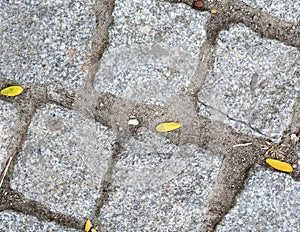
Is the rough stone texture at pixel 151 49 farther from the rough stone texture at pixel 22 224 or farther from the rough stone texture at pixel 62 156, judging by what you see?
the rough stone texture at pixel 22 224

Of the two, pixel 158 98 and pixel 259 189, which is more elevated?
→ pixel 158 98

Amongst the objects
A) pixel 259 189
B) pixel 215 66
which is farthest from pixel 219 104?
pixel 259 189

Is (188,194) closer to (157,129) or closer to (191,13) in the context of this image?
(157,129)

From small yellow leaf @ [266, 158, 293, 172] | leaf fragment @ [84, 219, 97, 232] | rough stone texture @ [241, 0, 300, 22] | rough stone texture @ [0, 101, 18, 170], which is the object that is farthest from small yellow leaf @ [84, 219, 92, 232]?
rough stone texture @ [241, 0, 300, 22]

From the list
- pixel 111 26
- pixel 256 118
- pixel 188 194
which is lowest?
pixel 188 194

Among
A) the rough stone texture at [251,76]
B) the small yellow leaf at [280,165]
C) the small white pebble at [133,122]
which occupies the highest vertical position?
the rough stone texture at [251,76]

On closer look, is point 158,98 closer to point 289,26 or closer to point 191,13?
point 191,13

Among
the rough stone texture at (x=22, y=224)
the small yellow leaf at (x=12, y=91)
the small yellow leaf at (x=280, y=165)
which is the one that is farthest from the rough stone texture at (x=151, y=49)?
the rough stone texture at (x=22, y=224)
